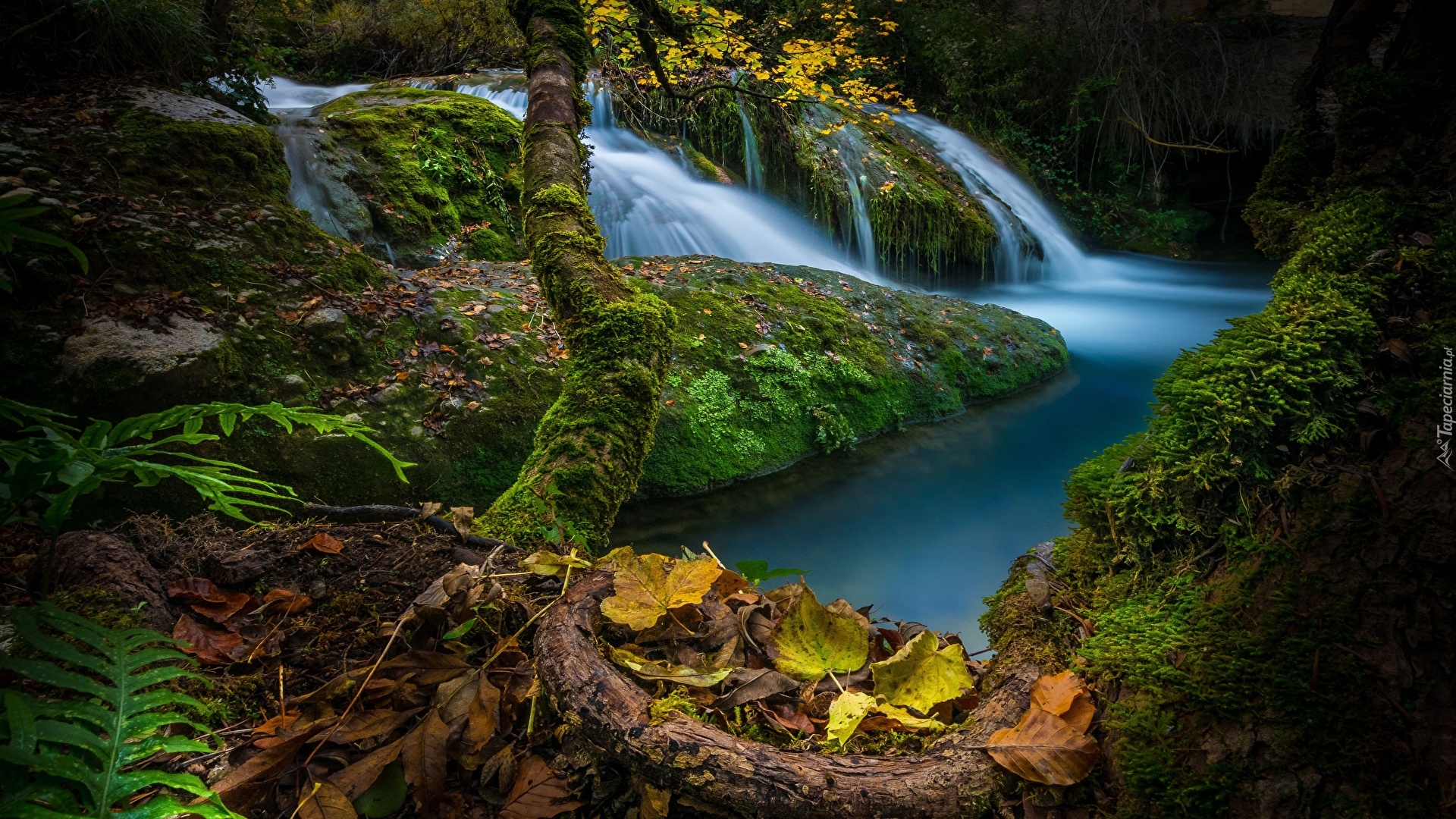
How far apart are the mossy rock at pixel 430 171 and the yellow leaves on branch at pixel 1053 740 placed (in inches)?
275

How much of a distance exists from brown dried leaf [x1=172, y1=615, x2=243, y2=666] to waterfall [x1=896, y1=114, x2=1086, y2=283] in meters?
12.5

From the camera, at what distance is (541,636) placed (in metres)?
1.34

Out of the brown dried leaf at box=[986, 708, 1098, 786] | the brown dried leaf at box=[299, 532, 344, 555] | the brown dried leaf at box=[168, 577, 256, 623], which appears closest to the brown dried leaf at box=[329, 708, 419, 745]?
the brown dried leaf at box=[168, 577, 256, 623]

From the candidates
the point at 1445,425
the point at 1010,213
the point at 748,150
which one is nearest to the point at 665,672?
the point at 1445,425

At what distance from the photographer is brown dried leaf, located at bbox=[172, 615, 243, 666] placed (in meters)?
1.35

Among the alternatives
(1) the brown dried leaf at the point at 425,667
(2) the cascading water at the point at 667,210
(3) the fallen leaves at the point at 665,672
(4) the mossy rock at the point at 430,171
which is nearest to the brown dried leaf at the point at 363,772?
(1) the brown dried leaf at the point at 425,667

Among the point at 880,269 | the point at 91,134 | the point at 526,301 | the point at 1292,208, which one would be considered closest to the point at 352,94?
the point at 91,134

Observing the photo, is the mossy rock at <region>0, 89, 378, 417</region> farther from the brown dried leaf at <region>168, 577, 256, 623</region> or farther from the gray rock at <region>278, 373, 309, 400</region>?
the brown dried leaf at <region>168, 577, 256, 623</region>

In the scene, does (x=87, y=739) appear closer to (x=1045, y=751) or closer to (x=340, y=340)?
(x=1045, y=751)

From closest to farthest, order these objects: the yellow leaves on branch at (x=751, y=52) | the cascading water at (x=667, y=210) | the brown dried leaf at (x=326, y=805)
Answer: the brown dried leaf at (x=326, y=805) < the yellow leaves on branch at (x=751, y=52) < the cascading water at (x=667, y=210)

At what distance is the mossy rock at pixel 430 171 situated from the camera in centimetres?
689

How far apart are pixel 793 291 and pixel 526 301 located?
280 cm

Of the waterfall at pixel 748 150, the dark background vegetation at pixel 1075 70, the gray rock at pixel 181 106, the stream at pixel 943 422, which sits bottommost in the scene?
the stream at pixel 943 422

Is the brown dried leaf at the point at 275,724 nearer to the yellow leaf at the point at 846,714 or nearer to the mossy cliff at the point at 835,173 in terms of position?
the yellow leaf at the point at 846,714
